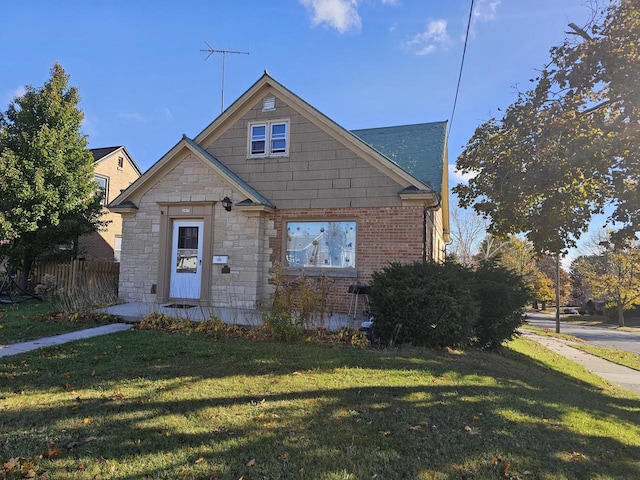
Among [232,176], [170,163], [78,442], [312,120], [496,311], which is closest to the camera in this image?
[78,442]

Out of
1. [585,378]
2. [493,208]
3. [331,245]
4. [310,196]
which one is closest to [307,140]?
[310,196]

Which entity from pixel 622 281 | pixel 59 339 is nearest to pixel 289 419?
pixel 59 339

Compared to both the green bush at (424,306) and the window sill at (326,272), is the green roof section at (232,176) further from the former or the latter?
the green bush at (424,306)

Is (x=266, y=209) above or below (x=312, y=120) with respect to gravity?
below

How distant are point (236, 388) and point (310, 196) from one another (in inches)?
279

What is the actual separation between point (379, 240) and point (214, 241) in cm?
452

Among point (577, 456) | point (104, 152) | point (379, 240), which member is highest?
point (104, 152)

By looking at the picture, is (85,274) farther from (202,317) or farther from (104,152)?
(104,152)

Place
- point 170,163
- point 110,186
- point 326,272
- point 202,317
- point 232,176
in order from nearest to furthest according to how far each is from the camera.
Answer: point 202,317 → point 326,272 → point 232,176 → point 170,163 → point 110,186

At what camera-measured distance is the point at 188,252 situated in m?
11.4

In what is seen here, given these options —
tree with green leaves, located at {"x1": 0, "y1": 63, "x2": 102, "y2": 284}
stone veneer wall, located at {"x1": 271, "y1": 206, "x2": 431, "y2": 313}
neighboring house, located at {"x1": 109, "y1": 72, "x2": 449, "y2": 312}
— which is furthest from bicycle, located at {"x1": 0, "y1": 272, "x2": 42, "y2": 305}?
stone veneer wall, located at {"x1": 271, "y1": 206, "x2": 431, "y2": 313}

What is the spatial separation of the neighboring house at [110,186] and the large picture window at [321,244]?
13724 millimetres

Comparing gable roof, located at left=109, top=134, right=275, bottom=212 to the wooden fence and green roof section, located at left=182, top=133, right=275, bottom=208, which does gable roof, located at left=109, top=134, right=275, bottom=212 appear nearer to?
green roof section, located at left=182, top=133, right=275, bottom=208

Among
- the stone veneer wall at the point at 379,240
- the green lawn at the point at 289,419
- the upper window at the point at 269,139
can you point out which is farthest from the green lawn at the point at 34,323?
the upper window at the point at 269,139
